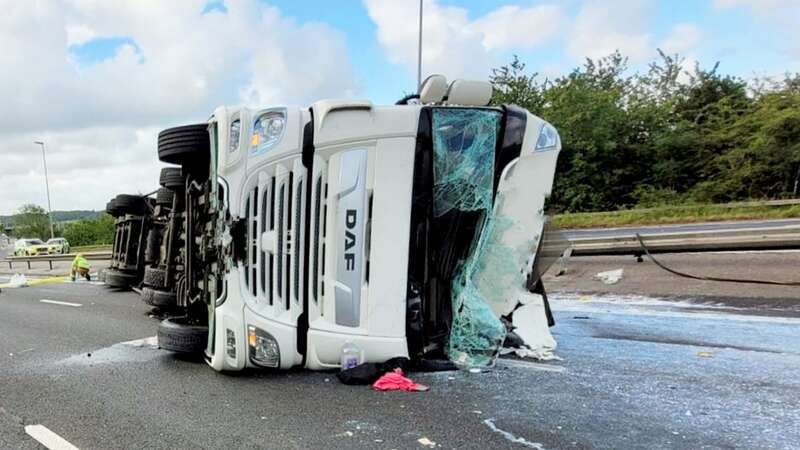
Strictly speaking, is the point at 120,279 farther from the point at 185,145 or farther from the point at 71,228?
the point at 71,228

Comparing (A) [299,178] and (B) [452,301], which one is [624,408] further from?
(A) [299,178]

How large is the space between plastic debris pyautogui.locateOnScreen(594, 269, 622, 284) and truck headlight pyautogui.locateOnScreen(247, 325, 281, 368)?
528 centimetres

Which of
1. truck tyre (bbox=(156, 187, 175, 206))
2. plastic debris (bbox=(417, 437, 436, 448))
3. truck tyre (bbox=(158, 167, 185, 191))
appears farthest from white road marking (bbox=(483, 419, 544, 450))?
truck tyre (bbox=(156, 187, 175, 206))

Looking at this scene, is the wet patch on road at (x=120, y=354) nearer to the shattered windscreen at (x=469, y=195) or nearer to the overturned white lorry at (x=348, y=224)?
the overturned white lorry at (x=348, y=224)

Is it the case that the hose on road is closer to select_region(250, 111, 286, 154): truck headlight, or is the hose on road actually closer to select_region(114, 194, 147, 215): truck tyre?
select_region(250, 111, 286, 154): truck headlight

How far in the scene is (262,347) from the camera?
3.69 m

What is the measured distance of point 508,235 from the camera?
162 inches

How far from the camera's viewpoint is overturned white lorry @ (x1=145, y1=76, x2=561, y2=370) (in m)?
3.65

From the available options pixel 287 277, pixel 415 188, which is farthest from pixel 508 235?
pixel 287 277

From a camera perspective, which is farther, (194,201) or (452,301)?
(194,201)

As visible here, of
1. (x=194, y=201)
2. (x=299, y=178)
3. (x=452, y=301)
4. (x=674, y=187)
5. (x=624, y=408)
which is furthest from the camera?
(x=674, y=187)

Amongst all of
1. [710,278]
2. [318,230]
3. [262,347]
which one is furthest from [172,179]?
[710,278]

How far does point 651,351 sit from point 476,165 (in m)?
1.81

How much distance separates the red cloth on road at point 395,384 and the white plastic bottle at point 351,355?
0.21m
